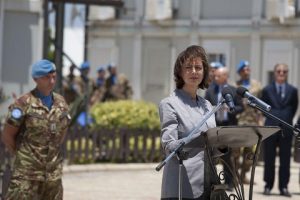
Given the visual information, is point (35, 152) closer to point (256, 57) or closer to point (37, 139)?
point (37, 139)

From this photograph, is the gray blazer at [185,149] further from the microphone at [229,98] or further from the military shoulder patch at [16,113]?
the military shoulder patch at [16,113]

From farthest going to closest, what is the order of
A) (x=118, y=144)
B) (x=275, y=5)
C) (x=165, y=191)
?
(x=275, y=5)
(x=118, y=144)
(x=165, y=191)

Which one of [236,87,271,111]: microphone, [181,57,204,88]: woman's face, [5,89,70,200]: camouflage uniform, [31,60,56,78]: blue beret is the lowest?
[5,89,70,200]: camouflage uniform

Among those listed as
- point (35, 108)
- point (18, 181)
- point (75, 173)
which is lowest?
point (75, 173)

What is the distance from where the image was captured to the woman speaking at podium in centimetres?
606

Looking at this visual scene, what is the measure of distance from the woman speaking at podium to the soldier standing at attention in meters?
1.73

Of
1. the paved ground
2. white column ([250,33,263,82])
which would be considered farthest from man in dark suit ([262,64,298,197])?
white column ([250,33,263,82])

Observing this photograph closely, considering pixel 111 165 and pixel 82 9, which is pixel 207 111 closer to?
pixel 111 165

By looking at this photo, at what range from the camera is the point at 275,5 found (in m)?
25.0

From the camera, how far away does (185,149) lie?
5973mm

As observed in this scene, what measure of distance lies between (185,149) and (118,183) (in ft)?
26.9

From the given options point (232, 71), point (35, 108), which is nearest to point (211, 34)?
point (232, 71)

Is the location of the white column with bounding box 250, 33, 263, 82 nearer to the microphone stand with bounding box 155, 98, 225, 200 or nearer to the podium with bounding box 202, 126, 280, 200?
the podium with bounding box 202, 126, 280, 200

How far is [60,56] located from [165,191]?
37.8 feet
